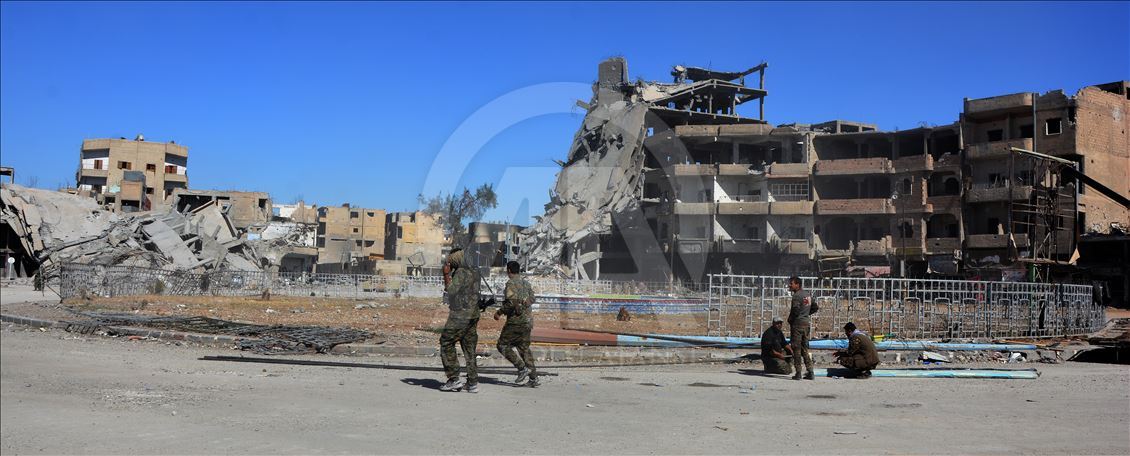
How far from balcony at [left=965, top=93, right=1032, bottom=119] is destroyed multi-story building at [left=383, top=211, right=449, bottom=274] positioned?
152 feet

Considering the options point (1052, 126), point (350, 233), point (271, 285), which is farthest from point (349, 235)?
point (1052, 126)

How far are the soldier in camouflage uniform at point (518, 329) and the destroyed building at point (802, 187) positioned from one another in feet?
112

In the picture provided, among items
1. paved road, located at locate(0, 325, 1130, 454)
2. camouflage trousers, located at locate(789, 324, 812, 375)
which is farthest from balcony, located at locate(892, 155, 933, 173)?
camouflage trousers, located at locate(789, 324, 812, 375)

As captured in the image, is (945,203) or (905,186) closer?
(945,203)

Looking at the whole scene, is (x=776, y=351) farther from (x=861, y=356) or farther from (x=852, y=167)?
(x=852, y=167)

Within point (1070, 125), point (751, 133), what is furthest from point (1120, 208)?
point (751, 133)

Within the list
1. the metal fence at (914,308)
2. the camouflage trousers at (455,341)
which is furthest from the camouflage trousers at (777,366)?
the camouflage trousers at (455,341)

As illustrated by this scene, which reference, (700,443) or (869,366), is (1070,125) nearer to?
(869,366)

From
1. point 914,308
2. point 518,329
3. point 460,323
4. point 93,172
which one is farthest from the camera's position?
point 93,172

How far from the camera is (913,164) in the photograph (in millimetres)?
52469

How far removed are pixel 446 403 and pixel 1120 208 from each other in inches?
2173

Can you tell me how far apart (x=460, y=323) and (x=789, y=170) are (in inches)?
1992

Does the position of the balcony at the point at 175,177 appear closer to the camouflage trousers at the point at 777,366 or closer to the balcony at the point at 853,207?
the balcony at the point at 853,207

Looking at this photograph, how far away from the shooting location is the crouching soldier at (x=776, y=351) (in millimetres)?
12680
